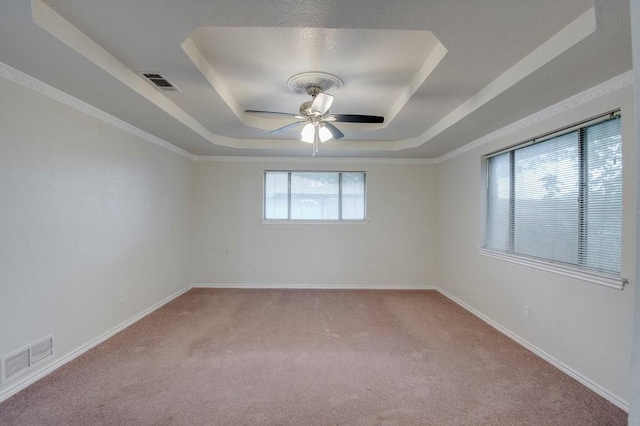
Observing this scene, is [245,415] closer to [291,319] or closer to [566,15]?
[291,319]

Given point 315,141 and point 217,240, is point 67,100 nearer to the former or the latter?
point 315,141

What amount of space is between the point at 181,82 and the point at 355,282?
12.8 feet

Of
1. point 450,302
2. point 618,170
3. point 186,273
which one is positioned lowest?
point 450,302

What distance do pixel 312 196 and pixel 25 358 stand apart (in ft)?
12.8

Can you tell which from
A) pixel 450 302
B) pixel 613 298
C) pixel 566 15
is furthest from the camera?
pixel 450 302

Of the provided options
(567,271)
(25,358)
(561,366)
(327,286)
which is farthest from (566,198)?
(25,358)

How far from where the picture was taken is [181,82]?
2475 mm

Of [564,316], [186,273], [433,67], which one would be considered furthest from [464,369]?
[186,273]

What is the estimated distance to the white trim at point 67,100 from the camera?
2.08m

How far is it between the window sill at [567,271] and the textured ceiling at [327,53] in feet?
4.78

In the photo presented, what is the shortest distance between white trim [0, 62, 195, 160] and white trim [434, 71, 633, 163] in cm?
424

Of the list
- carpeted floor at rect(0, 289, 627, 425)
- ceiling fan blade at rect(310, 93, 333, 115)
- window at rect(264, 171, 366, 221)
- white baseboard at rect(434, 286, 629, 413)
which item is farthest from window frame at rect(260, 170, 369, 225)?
ceiling fan blade at rect(310, 93, 333, 115)

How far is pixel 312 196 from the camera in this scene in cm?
517

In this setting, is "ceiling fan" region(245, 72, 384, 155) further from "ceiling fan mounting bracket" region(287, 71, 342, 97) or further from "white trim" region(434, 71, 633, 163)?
"white trim" region(434, 71, 633, 163)
